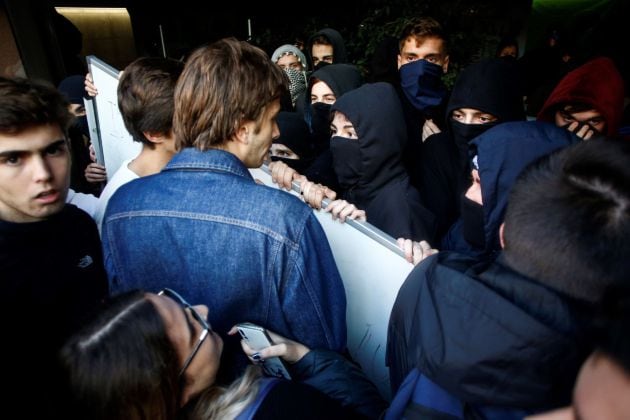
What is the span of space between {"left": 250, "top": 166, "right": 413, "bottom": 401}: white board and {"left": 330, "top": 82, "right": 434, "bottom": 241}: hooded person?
460 mm

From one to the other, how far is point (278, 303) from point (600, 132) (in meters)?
1.89

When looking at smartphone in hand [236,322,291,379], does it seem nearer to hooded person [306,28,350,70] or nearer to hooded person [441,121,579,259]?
hooded person [441,121,579,259]

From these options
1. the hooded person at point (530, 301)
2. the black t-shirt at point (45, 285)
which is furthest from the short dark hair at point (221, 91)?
the hooded person at point (530, 301)

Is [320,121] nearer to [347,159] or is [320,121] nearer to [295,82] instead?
[347,159]

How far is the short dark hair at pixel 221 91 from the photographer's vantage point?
1.30 m

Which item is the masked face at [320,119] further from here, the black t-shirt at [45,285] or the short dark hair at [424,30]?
the black t-shirt at [45,285]

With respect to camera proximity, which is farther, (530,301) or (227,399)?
(227,399)

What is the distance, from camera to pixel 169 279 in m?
1.31

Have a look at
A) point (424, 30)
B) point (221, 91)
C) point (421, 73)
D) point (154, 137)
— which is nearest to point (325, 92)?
point (421, 73)

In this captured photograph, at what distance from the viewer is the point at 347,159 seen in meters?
2.18

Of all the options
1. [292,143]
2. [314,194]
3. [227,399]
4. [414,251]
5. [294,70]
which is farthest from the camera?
[294,70]

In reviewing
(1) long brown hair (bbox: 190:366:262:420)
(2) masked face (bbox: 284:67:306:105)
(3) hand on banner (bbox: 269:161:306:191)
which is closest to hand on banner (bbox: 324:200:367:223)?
(3) hand on banner (bbox: 269:161:306:191)

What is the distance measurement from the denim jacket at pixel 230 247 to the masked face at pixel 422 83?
1847mm

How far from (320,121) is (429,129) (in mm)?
786
